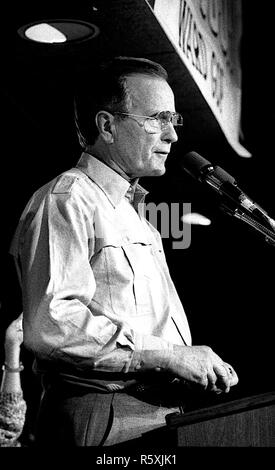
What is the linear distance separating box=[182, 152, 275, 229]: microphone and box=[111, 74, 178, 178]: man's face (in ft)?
0.57

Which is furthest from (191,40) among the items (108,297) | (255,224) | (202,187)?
(108,297)

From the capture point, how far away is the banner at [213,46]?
131 inches

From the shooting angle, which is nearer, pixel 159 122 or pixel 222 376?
pixel 222 376

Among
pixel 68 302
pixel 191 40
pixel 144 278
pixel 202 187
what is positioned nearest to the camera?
pixel 68 302

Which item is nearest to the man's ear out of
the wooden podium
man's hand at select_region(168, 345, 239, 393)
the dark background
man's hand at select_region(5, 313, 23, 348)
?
man's hand at select_region(168, 345, 239, 393)

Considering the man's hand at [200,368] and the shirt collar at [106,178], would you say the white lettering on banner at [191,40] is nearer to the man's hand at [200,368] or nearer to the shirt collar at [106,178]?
the shirt collar at [106,178]

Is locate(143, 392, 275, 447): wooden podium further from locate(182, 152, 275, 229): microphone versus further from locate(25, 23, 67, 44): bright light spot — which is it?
locate(25, 23, 67, 44): bright light spot

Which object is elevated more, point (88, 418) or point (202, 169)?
point (202, 169)

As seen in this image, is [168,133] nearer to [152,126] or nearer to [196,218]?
[152,126]

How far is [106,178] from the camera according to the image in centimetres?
234

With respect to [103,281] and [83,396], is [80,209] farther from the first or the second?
[83,396]

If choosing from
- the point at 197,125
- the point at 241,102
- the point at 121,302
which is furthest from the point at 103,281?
the point at 241,102

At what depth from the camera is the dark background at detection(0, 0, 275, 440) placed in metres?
4.04

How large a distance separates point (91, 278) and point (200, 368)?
1.22ft
